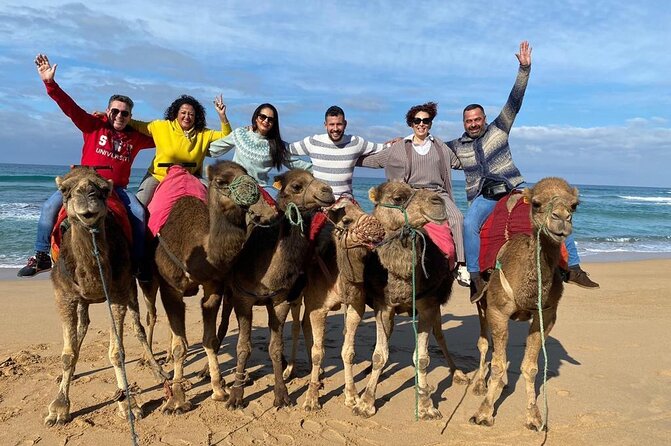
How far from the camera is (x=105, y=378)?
6887 mm

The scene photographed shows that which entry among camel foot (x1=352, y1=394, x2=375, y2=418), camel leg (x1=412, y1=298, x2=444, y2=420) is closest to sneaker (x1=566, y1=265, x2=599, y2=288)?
camel leg (x1=412, y1=298, x2=444, y2=420)

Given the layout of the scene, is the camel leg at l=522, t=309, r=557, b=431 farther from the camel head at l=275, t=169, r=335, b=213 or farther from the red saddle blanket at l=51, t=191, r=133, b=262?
the red saddle blanket at l=51, t=191, r=133, b=262

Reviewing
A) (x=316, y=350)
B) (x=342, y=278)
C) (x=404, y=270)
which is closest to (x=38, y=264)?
(x=316, y=350)

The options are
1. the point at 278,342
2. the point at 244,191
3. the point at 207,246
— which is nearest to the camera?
the point at 244,191

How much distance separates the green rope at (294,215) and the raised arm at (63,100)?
9.07ft

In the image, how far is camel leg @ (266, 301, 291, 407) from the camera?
A: 19.7ft

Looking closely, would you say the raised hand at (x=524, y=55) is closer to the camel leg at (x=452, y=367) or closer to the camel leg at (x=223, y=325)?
the camel leg at (x=452, y=367)

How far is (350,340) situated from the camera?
237 inches

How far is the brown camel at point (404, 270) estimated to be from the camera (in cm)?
539

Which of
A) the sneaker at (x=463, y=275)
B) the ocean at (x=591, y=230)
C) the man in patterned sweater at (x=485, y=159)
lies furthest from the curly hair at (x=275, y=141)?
the ocean at (x=591, y=230)

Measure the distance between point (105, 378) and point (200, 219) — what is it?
2623 millimetres

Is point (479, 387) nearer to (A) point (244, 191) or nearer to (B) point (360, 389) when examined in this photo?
(B) point (360, 389)

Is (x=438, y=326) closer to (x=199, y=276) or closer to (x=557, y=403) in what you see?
(x=557, y=403)

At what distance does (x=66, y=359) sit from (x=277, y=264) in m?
2.39
